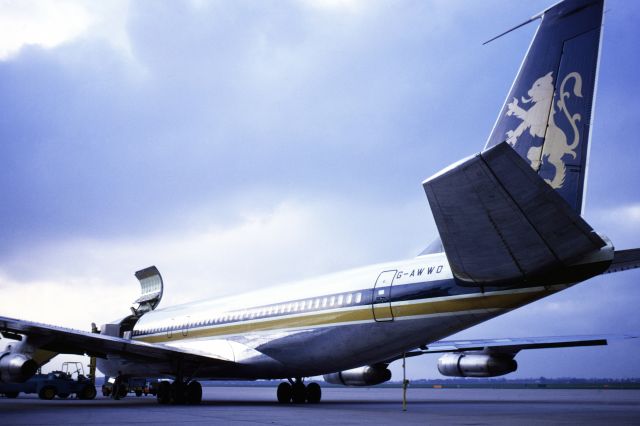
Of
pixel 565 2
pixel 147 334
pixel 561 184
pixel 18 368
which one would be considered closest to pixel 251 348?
pixel 18 368

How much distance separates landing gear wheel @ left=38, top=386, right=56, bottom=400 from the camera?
21970 mm

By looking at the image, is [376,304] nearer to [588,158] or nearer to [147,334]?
[588,158]

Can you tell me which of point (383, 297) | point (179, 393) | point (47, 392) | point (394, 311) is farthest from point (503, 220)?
point (47, 392)

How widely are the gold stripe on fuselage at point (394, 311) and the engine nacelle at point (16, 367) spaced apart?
16.2 feet

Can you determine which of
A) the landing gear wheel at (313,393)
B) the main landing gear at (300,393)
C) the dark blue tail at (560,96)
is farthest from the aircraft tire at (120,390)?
the dark blue tail at (560,96)

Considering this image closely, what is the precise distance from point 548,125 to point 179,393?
11096 millimetres

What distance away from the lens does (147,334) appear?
70.0 feet

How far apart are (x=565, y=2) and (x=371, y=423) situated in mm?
7280

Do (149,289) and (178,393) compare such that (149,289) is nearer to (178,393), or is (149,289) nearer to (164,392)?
(164,392)

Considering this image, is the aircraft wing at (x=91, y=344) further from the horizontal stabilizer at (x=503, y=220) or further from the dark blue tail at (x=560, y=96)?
the dark blue tail at (x=560, y=96)

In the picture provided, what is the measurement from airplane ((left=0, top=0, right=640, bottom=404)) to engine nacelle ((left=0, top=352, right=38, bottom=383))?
35mm

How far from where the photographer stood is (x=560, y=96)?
973 cm

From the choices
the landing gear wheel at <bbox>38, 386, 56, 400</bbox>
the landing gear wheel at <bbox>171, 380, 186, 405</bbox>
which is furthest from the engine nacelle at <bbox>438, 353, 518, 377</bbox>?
the landing gear wheel at <bbox>38, 386, 56, 400</bbox>

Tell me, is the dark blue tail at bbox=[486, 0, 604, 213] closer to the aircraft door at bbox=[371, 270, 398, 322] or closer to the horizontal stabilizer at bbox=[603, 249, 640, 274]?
the horizontal stabilizer at bbox=[603, 249, 640, 274]
